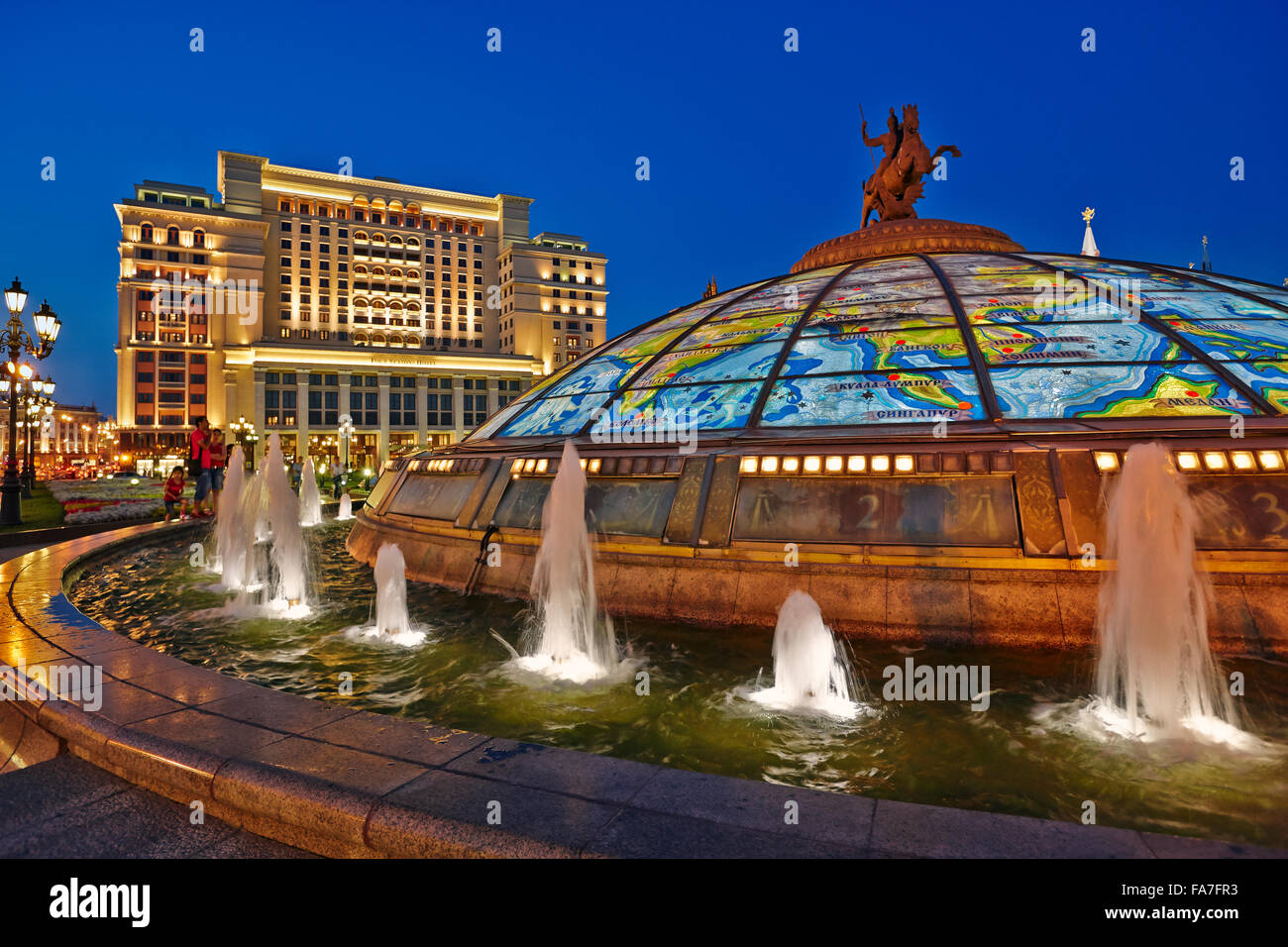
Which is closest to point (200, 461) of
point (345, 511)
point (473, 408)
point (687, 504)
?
point (345, 511)

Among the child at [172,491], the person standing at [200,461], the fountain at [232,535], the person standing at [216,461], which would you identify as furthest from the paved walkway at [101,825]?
the child at [172,491]

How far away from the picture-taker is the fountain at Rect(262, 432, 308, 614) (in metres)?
7.91

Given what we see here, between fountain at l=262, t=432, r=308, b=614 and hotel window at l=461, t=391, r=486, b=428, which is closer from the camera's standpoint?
fountain at l=262, t=432, r=308, b=614

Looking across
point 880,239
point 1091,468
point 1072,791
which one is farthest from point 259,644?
point 880,239

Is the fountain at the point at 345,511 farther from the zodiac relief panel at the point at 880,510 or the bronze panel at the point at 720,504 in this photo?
the zodiac relief panel at the point at 880,510

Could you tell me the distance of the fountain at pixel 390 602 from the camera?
21.8ft

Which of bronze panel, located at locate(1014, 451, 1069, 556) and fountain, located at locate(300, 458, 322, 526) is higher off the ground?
bronze panel, located at locate(1014, 451, 1069, 556)

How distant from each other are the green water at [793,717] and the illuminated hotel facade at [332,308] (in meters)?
70.5

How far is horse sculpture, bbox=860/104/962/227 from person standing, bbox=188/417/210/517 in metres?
15.6

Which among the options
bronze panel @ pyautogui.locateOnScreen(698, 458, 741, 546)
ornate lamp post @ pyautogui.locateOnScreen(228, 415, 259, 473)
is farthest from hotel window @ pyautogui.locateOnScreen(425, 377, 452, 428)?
bronze panel @ pyautogui.locateOnScreen(698, 458, 741, 546)

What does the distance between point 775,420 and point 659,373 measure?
2763mm

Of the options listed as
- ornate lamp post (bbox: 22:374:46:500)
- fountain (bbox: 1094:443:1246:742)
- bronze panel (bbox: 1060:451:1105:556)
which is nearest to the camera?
fountain (bbox: 1094:443:1246:742)

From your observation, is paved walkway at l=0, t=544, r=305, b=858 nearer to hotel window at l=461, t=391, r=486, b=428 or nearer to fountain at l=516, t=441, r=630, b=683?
fountain at l=516, t=441, r=630, b=683

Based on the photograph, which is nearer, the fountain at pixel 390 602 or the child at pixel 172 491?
the fountain at pixel 390 602
